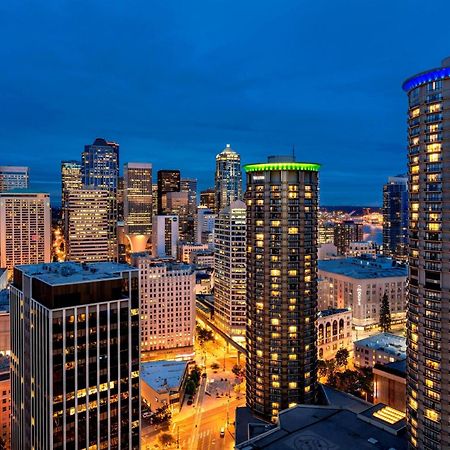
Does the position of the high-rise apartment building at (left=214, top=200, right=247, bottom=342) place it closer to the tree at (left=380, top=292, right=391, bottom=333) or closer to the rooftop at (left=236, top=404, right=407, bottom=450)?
the tree at (left=380, top=292, right=391, bottom=333)

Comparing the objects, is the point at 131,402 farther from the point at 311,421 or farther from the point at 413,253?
the point at 413,253

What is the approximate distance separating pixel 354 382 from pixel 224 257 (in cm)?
5980

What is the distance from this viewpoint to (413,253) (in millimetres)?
67062

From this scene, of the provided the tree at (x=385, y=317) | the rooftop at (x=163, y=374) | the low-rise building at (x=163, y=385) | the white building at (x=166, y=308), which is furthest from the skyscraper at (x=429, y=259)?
the tree at (x=385, y=317)

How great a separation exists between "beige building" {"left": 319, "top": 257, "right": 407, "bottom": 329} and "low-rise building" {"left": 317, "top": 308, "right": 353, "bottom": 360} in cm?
2477

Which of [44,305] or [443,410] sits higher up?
[44,305]

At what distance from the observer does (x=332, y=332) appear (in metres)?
144

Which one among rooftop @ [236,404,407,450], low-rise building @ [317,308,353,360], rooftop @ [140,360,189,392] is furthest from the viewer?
low-rise building @ [317,308,353,360]

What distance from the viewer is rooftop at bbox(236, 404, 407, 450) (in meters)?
70.4

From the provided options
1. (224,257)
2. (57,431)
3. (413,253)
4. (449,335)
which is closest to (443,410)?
(449,335)

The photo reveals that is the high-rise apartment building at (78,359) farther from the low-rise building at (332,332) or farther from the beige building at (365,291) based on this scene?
the beige building at (365,291)

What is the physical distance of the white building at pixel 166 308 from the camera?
14388 cm

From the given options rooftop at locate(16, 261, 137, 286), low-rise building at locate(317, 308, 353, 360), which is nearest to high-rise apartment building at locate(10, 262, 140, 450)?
rooftop at locate(16, 261, 137, 286)

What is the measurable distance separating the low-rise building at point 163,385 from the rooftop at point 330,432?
32.7 meters
